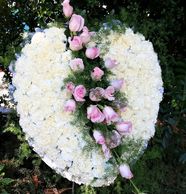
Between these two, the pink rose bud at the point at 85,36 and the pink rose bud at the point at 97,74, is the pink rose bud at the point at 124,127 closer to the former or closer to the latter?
the pink rose bud at the point at 97,74

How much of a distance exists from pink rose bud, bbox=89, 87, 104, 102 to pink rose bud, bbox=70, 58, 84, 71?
0.52 ft

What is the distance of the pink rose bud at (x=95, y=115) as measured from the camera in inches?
117

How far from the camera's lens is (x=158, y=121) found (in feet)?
14.0

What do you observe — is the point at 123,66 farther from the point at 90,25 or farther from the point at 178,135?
the point at 178,135

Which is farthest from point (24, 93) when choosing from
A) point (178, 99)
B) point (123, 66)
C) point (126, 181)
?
point (178, 99)

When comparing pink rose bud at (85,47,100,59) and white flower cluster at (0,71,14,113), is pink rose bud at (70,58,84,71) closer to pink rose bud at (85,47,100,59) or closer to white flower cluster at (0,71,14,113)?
pink rose bud at (85,47,100,59)

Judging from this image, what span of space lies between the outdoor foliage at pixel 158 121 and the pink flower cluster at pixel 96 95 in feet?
1.70

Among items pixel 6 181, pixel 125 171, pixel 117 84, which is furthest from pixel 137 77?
pixel 6 181

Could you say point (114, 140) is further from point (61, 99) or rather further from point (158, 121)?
point (158, 121)

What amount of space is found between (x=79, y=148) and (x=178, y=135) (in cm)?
152

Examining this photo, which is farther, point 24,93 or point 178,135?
point 178,135

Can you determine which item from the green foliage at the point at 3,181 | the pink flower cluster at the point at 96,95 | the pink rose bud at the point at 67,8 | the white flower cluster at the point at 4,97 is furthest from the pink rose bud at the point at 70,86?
the white flower cluster at the point at 4,97

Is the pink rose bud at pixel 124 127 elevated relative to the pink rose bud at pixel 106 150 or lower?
elevated

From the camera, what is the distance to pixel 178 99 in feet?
14.4
